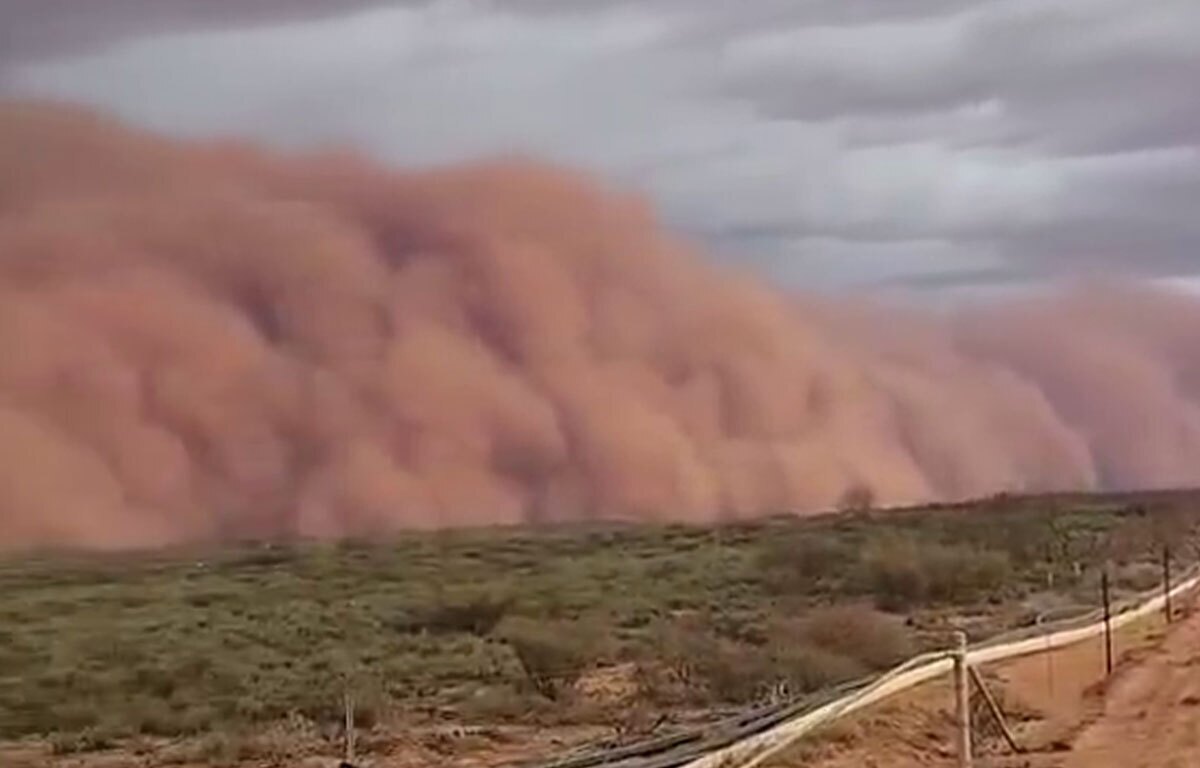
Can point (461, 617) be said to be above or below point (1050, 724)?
above

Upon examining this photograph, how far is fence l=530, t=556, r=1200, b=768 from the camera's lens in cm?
1759

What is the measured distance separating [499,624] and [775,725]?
18948mm

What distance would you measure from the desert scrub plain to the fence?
7.08 ft

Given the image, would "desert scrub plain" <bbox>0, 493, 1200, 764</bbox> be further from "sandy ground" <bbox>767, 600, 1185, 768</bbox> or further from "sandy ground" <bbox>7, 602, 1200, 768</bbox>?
"sandy ground" <bbox>767, 600, 1185, 768</bbox>

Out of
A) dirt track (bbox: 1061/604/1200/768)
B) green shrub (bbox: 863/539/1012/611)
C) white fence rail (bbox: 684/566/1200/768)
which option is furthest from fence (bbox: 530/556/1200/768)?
green shrub (bbox: 863/539/1012/611)

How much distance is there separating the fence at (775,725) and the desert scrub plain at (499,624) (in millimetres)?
2159

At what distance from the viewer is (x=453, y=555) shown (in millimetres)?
73688

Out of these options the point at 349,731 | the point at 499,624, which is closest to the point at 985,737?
the point at 349,731

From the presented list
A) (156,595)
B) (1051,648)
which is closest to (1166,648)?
(1051,648)

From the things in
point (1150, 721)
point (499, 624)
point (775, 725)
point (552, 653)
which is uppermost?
point (499, 624)

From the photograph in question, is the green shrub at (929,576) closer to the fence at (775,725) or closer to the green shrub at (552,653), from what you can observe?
the green shrub at (552,653)

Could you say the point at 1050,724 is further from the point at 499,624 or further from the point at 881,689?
the point at 499,624

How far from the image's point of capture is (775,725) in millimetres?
20109

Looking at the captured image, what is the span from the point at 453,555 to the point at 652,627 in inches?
1398
